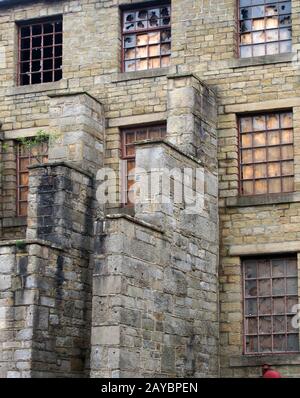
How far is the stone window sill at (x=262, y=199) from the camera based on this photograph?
81.0 feet

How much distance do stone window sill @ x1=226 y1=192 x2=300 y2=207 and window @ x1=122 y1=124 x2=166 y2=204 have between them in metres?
2.30

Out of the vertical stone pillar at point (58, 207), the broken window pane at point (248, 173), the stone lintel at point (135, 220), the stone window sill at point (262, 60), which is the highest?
the stone window sill at point (262, 60)

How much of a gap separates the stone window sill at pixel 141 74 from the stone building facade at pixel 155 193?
47mm

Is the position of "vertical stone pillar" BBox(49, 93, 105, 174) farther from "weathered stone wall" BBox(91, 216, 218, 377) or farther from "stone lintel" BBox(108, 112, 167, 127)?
"weathered stone wall" BBox(91, 216, 218, 377)

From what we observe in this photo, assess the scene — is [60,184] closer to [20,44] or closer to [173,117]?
[173,117]

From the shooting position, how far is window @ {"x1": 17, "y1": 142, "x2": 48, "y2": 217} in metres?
27.1

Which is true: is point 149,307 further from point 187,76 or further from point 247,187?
point 187,76

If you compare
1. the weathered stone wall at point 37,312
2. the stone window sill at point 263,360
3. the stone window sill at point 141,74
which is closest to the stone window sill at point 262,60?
the stone window sill at point 141,74

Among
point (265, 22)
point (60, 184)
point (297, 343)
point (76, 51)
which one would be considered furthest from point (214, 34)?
point (297, 343)

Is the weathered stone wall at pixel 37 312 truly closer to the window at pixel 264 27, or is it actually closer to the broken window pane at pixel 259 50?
the broken window pane at pixel 259 50

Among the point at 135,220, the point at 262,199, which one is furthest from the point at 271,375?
the point at 262,199

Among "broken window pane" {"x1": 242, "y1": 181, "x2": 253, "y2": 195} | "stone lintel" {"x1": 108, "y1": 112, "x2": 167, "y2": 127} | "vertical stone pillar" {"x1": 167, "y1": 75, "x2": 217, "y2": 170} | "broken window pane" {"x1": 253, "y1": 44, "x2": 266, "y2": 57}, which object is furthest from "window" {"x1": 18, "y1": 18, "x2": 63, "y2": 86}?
"broken window pane" {"x1": 242, "y1": 181, "x2": 253, "y2": 195}

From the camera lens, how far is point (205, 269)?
2433cm

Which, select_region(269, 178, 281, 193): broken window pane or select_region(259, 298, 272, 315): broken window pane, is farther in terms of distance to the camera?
select_region(269, 178, 281, 193): broken window pane
